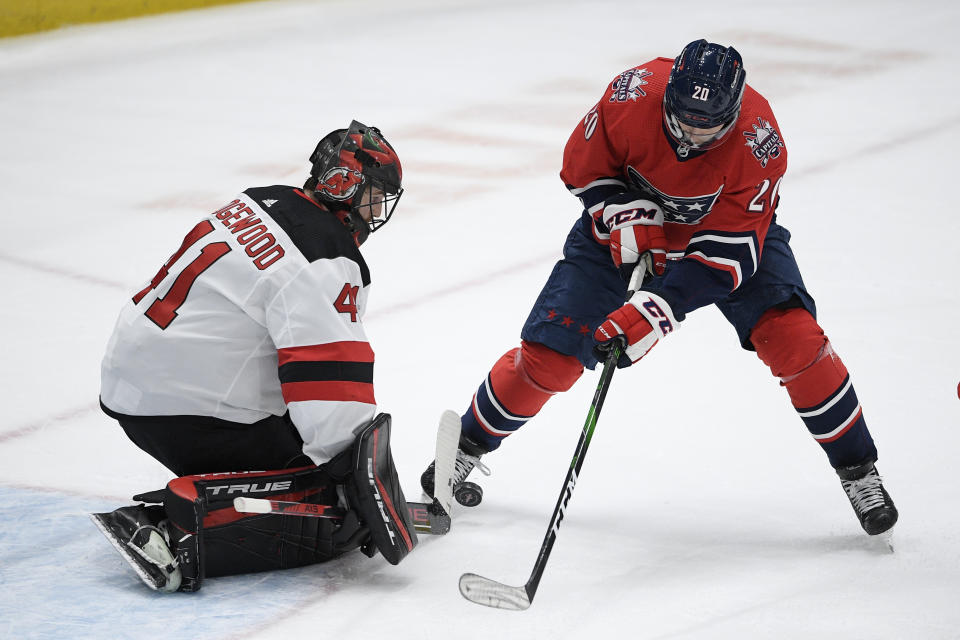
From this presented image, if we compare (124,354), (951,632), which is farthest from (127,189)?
(951,632)

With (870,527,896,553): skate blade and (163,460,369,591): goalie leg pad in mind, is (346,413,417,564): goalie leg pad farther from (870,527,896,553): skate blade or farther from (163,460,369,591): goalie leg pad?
(870,527,896,553): skate blade

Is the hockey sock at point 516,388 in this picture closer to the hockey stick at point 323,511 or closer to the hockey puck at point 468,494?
the hockey puck at point 468,494

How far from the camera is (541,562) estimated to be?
7.88 ft

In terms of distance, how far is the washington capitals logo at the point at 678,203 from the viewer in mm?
2674

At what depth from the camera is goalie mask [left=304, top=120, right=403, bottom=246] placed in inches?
97.3

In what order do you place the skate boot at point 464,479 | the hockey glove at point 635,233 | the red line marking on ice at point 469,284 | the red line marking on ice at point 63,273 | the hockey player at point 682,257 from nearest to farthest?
1. the hockey player at point 682,257
2. the hockey glove at point 635,233
3. the skate boot at point 464,479
4. the red line marking on ice at point 469,284
5. the red line marking on ice at point 63,273

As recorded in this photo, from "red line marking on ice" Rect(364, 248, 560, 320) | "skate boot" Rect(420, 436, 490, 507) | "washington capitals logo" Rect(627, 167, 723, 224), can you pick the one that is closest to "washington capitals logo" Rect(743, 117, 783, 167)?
"washington capitals logo" Rect(627, 167, 723, 224)

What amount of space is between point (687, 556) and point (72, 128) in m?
4.30

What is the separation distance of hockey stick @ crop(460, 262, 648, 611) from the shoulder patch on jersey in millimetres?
550

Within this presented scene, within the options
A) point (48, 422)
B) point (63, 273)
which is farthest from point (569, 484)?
point (63, 273)

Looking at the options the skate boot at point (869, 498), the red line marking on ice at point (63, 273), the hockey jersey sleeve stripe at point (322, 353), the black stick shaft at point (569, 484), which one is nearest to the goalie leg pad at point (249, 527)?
the hockey jersey sleeve stripe at point (322, 353)

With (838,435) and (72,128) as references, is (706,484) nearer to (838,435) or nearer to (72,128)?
(838,435)

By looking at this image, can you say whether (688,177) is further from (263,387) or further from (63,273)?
(63,273)

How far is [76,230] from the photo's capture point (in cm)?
472
